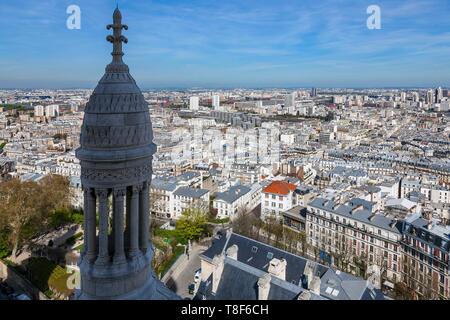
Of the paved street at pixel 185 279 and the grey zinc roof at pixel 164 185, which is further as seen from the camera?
the grey zinc roof at pixel 164 185

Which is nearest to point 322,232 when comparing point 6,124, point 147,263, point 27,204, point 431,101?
point 27,204

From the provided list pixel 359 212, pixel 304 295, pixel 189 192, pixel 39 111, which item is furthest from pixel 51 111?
pixel 304 295

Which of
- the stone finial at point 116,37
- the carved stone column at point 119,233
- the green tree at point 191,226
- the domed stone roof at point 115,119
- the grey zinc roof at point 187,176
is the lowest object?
the green tree at point 191,226

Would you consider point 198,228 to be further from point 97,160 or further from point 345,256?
point 97,160

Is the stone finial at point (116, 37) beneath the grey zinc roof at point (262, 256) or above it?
above

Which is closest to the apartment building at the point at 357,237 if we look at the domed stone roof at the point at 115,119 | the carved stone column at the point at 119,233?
the carved stone column at the point at 119,233

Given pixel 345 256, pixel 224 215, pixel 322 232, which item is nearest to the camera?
pixel 345 256

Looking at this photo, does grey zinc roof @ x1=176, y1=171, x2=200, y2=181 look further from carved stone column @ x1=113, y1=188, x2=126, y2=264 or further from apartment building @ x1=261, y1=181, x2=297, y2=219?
carved stone column @ x1=113, y1=188, x2=126, y2=264

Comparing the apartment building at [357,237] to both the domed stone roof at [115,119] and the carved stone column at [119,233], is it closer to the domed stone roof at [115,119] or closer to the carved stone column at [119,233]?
the carved stone column at [119,233]

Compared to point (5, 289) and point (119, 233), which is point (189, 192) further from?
point (119, 233)
